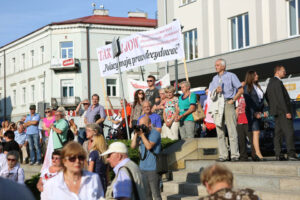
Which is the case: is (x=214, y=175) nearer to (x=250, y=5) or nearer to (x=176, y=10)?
(x=250, y=5)

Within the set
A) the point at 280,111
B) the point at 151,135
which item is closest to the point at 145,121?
the point at 151,135

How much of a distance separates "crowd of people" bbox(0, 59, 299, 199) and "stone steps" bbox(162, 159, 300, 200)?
2.20 ft

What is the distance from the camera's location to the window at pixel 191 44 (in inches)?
1302

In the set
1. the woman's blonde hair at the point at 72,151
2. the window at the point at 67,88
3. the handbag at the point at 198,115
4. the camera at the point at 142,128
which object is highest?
the window at the point at 67,88

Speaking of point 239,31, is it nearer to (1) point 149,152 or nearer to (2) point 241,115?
(2) point 241,115

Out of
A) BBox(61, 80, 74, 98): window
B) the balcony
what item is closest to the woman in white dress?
the balcony

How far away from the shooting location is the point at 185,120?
11.7 meters

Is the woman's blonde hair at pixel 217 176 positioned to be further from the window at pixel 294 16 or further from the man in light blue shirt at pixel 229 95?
the window at pixel 294 16

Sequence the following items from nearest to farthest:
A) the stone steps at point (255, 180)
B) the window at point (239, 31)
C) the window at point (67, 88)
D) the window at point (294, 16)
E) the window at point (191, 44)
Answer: the stone steps at point (255, 180), the window at point (294, 16), the window at point (239, 31), the window at point (191, 44), the window at point (67, 88)

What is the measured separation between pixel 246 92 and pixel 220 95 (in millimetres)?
969

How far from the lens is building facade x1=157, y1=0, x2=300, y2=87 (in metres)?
26.0

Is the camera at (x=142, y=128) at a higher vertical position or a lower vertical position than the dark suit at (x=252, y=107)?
lower

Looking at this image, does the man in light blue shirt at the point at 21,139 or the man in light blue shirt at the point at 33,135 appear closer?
the man in light blue shirt at the point at 33,135

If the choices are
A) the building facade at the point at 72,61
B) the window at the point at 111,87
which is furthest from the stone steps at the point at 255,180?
the window at the point at 111,87
